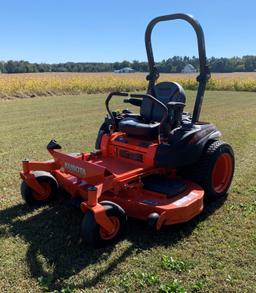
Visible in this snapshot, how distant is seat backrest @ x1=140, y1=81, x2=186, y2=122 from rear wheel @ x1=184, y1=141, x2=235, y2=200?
2.44ft

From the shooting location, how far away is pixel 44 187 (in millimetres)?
4816

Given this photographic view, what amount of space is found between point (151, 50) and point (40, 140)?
14.3 feet

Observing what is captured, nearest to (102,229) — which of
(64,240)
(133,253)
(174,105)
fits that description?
(133,253)

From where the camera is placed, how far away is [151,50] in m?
5.54

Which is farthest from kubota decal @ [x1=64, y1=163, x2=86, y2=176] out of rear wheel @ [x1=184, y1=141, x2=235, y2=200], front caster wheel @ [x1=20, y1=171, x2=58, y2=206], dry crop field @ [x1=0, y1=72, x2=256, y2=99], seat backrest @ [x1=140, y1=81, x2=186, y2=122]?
dry crop field @ [x1=0, y1=72, x2=256, y2=99]

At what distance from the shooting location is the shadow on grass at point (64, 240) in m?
3.36

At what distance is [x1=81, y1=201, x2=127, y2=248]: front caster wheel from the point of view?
355cm

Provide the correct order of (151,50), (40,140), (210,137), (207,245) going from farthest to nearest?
1. (40,140)
2. (151,50)
3. (210,137)
4. (207,245)

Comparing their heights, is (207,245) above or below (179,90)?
below

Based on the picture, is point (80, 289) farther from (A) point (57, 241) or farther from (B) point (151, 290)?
(A) point (57, 241)

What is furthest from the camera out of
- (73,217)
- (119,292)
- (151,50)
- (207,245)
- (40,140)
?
(40,140)

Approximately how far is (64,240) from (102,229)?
50 cm

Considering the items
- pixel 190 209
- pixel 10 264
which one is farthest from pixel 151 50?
pixel 10 264

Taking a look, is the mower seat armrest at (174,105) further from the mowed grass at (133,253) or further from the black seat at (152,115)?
the mowed grass at (133,253)
